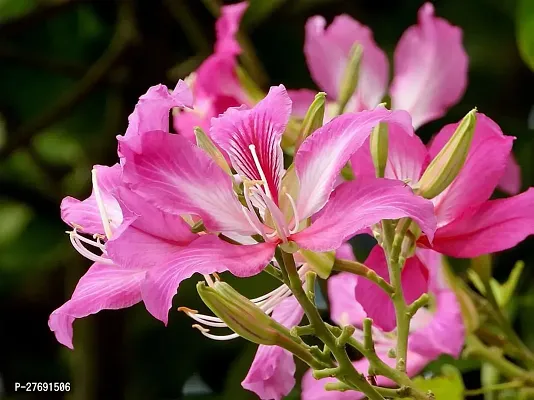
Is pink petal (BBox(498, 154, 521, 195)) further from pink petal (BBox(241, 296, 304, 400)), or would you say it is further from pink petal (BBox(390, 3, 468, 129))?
pink petal (BBox(241, 296, 304, 400))

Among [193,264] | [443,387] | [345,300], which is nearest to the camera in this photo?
[193,264]

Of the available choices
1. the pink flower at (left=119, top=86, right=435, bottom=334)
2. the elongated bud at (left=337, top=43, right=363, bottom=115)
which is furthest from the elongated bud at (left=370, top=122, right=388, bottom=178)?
the elongated bud at (left=337, top=43, right=363, bottom=115)

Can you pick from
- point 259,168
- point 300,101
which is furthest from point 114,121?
point 259,168

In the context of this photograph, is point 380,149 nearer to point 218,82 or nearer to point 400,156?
point 400,156

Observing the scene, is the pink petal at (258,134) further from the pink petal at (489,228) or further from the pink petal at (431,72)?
the pink petal at (431,72)

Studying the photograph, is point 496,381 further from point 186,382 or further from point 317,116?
point 186,382

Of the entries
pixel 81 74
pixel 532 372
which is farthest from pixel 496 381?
pixel 81 74
